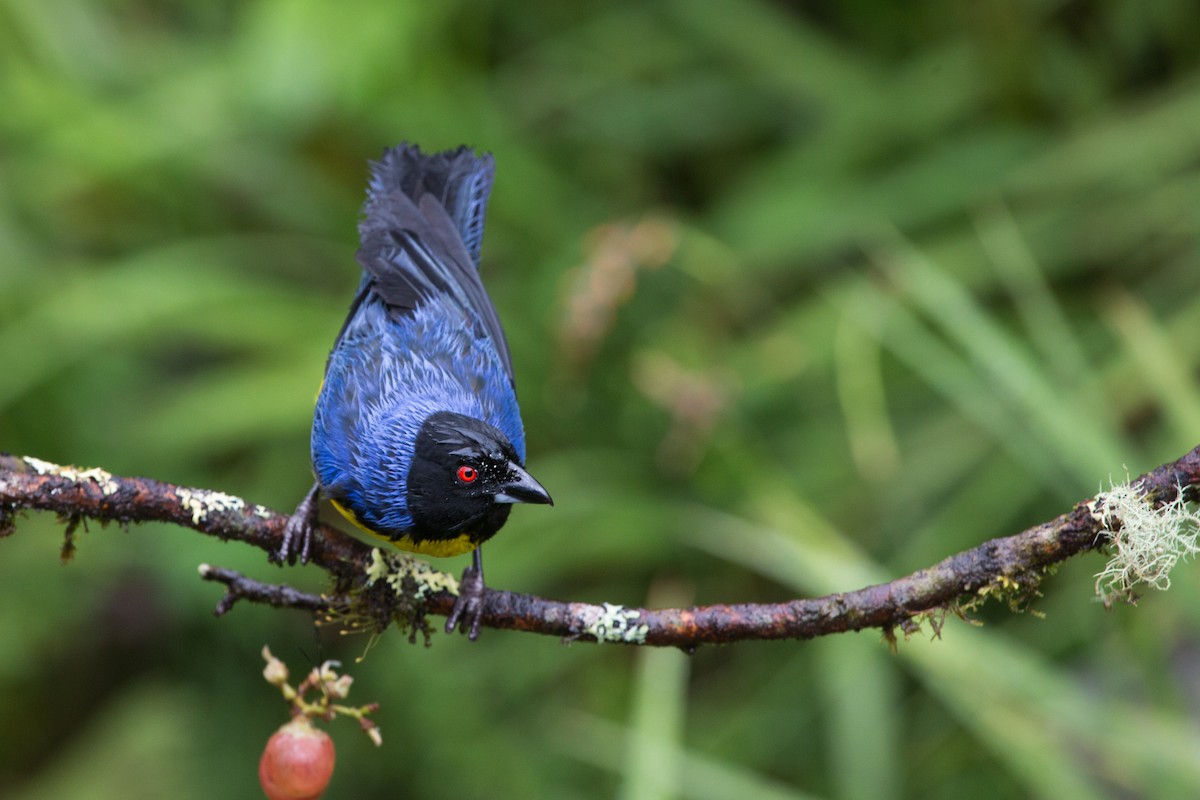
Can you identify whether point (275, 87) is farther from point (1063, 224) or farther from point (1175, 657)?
point (1175, 657)

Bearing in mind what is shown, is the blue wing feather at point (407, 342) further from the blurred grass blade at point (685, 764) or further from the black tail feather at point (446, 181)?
the blurred grass blade at point (685, 764)

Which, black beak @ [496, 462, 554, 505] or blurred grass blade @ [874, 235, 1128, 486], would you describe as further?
blurred grass blade @ [874, 235, 1128, 486]

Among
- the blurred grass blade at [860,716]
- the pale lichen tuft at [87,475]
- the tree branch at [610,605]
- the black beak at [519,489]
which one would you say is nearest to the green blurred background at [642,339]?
the blurred grass blade at [860,716]

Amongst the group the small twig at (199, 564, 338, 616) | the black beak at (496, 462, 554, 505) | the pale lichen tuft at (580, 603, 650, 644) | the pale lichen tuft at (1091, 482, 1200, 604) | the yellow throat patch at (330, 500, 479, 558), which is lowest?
the small twig at (199, 564, 338, 616)

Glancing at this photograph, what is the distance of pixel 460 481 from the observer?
2.83m

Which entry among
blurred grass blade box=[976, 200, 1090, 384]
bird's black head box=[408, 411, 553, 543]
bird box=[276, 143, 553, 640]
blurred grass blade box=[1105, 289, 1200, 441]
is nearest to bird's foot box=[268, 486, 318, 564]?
bird box=[276, 143, 553, 640]

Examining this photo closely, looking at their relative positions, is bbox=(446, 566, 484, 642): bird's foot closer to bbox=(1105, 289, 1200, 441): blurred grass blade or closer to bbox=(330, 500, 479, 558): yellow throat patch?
bbox=(330, 500, 479, 558): yellow throat patch

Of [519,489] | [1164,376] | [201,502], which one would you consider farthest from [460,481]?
[1164,376]

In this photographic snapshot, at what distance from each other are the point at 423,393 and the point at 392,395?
0.26 ft

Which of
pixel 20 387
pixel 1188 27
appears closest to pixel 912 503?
pixel 1188 27

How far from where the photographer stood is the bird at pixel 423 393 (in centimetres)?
284

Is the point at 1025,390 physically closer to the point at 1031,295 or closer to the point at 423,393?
the point at 1031,295

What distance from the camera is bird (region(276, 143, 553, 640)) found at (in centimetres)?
284

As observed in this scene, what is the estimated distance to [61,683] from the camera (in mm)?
5824
